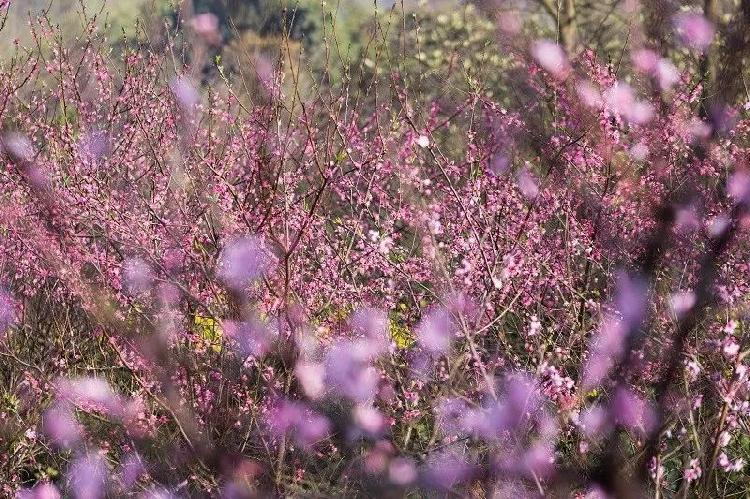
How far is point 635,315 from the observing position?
1593 millimetres

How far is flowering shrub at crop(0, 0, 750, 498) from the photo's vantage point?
12.1 feet

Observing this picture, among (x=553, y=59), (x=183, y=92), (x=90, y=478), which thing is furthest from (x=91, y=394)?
(x=553, y=59)

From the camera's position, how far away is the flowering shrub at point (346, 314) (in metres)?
3.68

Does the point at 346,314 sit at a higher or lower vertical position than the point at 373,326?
higher

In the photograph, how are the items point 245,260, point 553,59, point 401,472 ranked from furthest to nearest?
1. point 553,59
2. point 245,260
3. point 401,472

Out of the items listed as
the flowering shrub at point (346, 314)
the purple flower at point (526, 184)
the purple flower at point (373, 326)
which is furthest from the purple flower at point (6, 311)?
the purple flower at point (526, 184)

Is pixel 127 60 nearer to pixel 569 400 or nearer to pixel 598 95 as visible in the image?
pixel 598 95

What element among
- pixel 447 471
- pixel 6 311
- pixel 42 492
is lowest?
pixel 42 492

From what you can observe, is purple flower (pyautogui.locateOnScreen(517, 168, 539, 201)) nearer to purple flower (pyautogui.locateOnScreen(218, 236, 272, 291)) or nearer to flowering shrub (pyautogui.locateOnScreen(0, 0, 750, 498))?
flowering shrub (pyautogui.locateOnScreen(0, 0, 750, 498))

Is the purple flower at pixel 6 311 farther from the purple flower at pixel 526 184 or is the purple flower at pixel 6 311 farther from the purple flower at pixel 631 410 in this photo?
the purple flower at pixel 631 410

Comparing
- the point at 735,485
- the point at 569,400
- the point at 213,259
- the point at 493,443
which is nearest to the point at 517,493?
the point at 493,443

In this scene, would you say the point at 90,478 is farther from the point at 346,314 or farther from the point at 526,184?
the point at 526,184

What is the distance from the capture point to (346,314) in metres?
5.52

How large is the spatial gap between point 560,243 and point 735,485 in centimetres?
171
